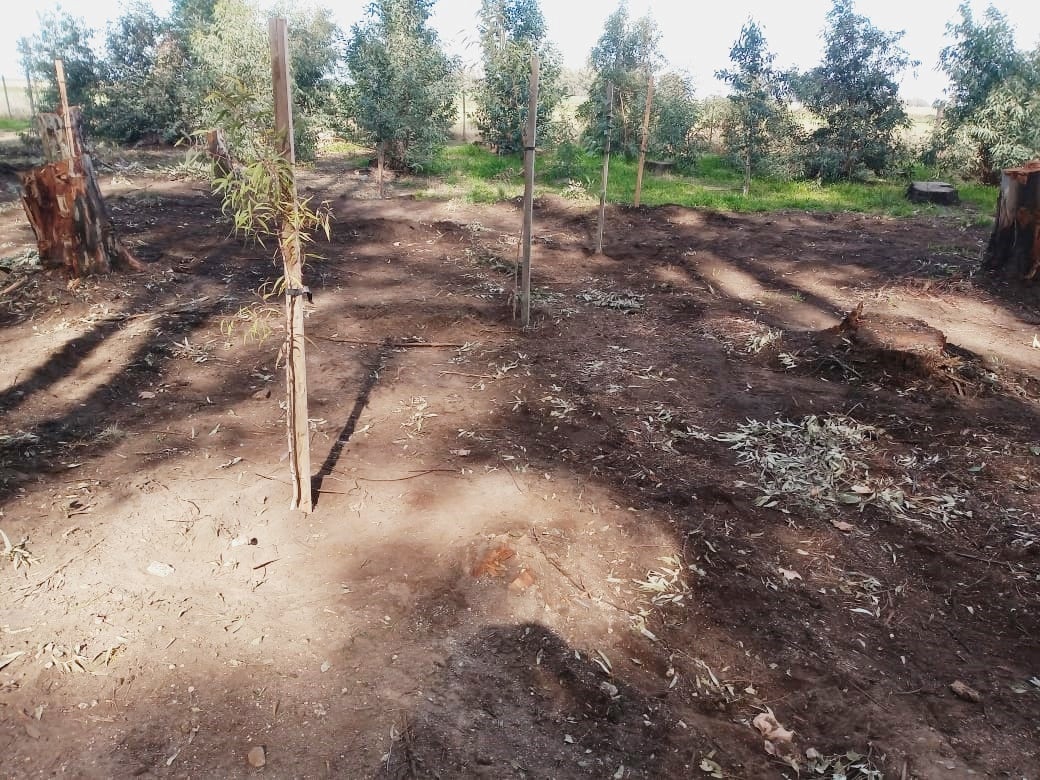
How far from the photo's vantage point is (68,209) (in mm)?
7520

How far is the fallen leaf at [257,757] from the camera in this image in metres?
2.52

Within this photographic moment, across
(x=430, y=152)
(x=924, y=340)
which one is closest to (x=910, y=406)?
(x=924, y=340)

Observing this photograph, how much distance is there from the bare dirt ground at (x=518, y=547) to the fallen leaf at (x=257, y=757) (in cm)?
1

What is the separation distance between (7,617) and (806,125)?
20.2 metres

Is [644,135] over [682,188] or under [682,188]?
over

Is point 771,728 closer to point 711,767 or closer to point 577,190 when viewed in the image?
point 711,767

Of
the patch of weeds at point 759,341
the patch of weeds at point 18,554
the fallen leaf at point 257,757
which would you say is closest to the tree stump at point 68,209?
the patch of weeds at point 18,554

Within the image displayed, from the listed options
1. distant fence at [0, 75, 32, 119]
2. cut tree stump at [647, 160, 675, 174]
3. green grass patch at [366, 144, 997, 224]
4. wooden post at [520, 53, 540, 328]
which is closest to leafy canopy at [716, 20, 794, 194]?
green grass patch at [366, 144, 997, 224]

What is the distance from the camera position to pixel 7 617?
3.14 metres

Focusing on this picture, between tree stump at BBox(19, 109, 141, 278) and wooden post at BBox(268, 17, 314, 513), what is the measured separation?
5.29 metres

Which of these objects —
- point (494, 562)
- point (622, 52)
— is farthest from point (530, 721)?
point (622, 52)

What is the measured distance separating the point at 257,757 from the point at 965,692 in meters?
2.87

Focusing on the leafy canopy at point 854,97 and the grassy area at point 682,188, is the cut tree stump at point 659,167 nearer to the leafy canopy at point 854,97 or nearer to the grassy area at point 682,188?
the grassy area at point 682,188

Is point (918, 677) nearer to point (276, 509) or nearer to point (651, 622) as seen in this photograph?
point (651, 622)
